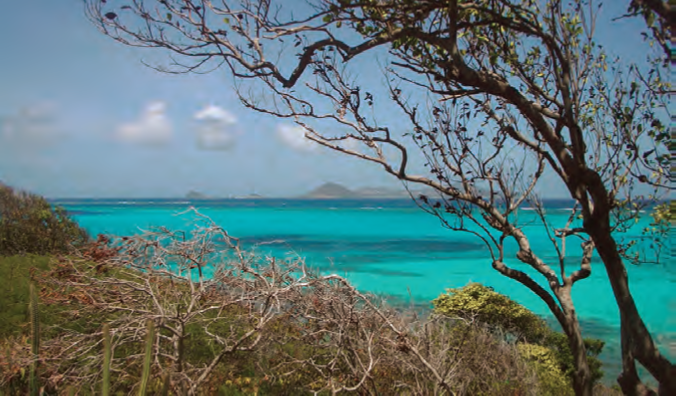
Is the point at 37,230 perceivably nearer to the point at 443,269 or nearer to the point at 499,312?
the point at 499,312

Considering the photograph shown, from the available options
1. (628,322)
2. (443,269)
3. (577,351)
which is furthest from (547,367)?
(443,269)

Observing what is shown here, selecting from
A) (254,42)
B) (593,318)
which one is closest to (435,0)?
(254,42)

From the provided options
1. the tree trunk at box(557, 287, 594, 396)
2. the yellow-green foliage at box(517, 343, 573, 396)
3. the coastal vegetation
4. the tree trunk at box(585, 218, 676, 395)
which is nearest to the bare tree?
the coastal vegetation

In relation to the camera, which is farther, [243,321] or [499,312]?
[499,312]

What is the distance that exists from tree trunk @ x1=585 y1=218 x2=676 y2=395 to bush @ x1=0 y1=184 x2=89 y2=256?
11952 mm

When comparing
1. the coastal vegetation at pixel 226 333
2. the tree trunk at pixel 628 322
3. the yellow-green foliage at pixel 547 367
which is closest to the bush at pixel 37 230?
the coastal vegetation at pixel 226 333

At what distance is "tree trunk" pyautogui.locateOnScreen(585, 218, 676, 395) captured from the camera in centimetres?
520

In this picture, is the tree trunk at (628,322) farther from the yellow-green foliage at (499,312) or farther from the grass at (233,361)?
the yellow-green foliage at (499,312)

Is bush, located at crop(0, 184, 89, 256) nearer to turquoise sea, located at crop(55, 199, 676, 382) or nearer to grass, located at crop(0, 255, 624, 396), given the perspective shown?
turquoise sea, located at crop(55, 199, 676, 382)

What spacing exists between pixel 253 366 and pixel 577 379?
3546mm

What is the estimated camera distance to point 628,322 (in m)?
5.29

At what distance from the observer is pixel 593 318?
2195 cm

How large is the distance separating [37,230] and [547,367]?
39.6 feet

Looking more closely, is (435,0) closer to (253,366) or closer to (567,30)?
(567,30)
